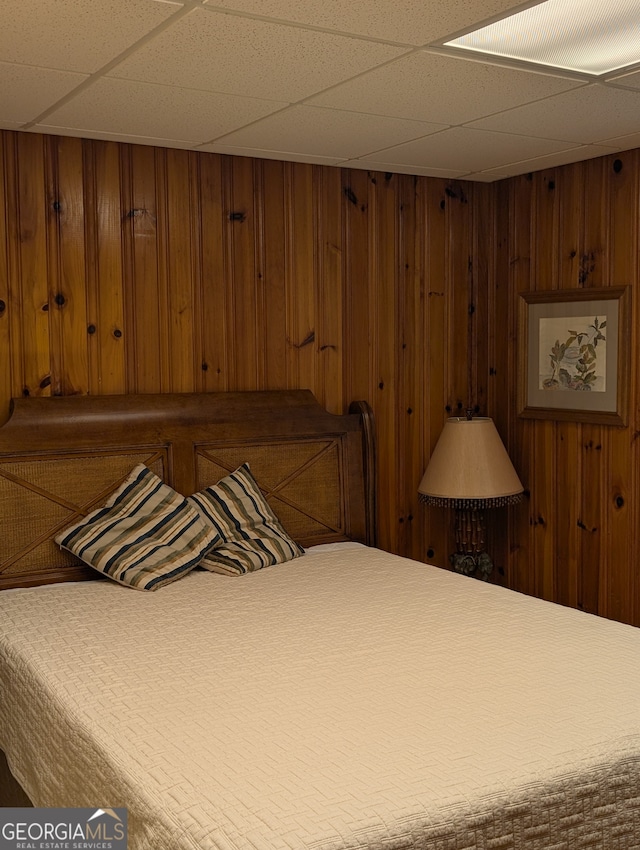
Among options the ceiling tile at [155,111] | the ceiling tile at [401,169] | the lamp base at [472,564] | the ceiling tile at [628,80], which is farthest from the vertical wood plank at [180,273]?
the ceiling tile at [628,80]

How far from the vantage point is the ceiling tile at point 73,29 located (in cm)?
216

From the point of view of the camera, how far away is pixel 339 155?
151 inches

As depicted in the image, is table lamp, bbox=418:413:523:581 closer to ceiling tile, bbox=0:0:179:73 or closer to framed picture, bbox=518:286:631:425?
framed picture, bbox=518:286:631:425

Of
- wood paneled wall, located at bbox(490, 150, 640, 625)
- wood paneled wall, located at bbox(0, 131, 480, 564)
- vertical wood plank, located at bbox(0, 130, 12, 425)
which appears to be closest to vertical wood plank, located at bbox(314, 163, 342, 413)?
wood paneled wall, located at bbox(0, 131, 480, 564)

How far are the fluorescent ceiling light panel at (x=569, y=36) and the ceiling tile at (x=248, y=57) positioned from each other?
28 centimetres

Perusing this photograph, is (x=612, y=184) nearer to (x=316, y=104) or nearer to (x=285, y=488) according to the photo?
(x=316, y=104)

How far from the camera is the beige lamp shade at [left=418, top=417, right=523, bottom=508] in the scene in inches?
161

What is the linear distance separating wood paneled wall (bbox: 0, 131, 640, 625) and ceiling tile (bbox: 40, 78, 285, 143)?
0.30 metres

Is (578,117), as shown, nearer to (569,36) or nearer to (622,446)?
(569,36)

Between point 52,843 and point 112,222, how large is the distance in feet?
7.64

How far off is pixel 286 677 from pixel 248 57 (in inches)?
66.4

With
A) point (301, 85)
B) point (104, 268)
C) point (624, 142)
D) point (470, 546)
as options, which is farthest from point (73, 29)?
point (470, 546)

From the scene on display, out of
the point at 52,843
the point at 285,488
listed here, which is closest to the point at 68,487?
the point at 285,488

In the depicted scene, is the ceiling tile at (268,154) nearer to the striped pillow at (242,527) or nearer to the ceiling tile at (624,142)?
the ceiling tile at (624,142)
